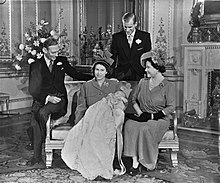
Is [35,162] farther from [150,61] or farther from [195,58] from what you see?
[195,58]

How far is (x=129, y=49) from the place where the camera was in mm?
2199

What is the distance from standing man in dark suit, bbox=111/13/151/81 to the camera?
2.19 m

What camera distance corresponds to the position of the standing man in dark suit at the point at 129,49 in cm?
219

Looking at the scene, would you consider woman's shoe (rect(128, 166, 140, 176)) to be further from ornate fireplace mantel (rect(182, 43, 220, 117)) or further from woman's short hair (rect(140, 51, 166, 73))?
woman's short hair (rect(140, 51, 166, 73))

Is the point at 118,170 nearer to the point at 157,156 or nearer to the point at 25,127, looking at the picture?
the point at 157,156

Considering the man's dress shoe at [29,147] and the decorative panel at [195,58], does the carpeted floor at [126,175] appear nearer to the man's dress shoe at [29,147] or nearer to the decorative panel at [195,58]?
the man's dress shoe at [29,147]

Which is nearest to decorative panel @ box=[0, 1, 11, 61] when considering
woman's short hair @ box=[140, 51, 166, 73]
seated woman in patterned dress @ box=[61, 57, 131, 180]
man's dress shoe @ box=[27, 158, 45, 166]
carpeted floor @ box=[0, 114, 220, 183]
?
carpeted floor @ box=[0, 114, 220, 183]

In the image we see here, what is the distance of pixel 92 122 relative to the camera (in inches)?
83.4

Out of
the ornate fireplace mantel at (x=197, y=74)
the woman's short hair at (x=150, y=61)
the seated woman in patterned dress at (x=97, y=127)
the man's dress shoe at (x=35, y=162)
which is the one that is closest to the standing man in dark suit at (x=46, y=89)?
the man's dress shoe at (x=35, y=162)

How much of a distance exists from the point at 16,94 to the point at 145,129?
0.70 metres

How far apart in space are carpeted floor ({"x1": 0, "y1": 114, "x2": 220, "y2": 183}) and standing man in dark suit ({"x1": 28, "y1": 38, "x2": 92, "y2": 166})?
7 centimetres

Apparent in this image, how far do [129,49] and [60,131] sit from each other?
0.58 meters

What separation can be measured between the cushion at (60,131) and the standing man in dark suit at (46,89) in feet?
0.21

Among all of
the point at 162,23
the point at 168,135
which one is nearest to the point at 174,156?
the point at 168,135
